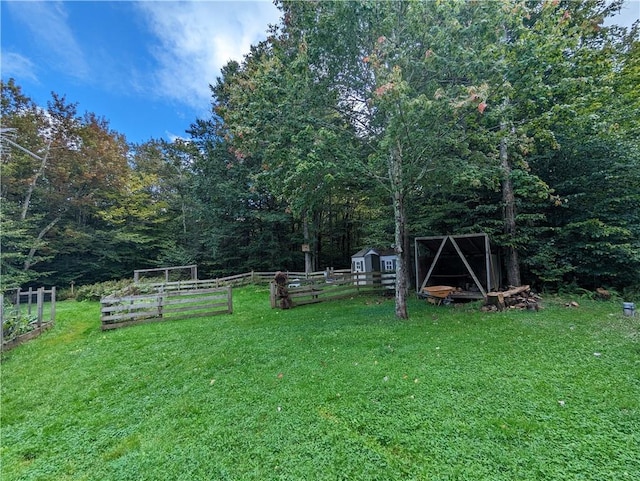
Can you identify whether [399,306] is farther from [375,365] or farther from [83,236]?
[83,236]

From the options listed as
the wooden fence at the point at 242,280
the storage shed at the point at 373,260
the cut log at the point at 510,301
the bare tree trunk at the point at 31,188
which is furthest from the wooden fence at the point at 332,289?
the bare tree trunk at the point at 31,188

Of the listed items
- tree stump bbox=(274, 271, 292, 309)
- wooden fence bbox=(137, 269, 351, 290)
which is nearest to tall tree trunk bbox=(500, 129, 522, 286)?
wooden fence bbox=(137, 269, 351, 290)

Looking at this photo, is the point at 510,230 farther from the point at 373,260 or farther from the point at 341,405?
the point at 341,405

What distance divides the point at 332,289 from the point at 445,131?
6278 mm

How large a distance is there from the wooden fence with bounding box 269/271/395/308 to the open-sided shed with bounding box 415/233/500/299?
1.44 metres

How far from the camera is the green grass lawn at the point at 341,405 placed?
2412mm

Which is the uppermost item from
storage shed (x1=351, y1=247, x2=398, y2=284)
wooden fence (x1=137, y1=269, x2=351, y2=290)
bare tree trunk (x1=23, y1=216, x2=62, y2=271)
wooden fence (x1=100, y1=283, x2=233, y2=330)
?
bare tree trunk (x1=23, y1=216, x2=62, y2=271)

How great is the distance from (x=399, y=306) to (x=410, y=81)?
16.2ft

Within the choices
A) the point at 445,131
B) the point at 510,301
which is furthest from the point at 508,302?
the point at 445,131

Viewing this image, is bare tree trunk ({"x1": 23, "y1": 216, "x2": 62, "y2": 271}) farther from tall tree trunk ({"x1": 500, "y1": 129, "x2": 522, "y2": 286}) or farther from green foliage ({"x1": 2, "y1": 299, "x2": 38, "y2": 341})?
tall tree trunk ({"x1": 500, "y1": 129, "x2": 522, "y2": 286})

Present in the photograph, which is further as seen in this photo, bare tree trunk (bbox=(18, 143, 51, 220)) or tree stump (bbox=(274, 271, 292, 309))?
bare tree trunk (bbox=(18, 143, 51, 220))

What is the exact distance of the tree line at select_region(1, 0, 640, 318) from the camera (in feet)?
17.5

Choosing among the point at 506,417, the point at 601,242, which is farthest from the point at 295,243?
the point at 506,417

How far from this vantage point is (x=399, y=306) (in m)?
6.71
